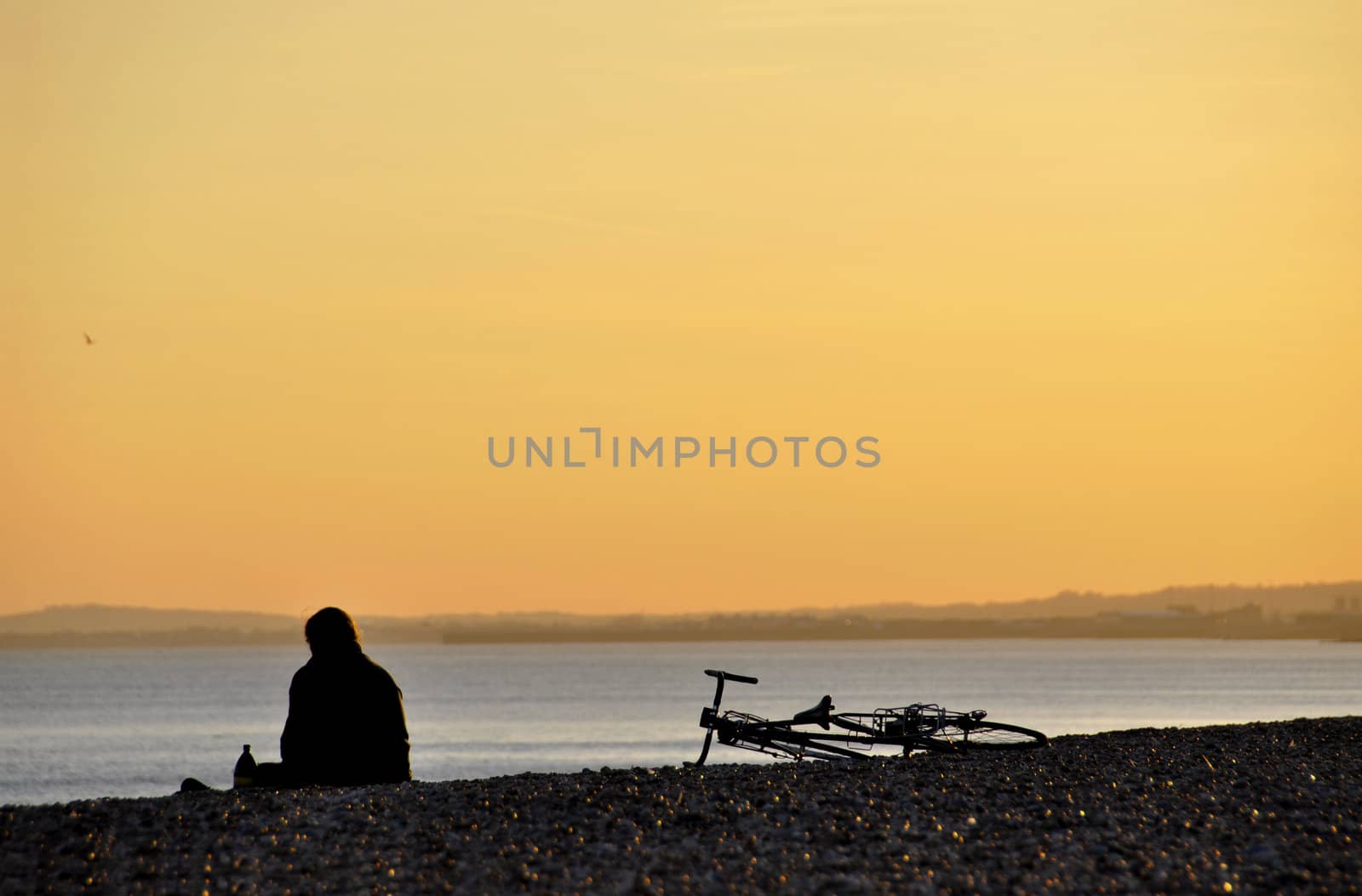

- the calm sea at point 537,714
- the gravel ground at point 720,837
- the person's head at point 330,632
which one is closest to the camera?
the gravel ground at point 720,837

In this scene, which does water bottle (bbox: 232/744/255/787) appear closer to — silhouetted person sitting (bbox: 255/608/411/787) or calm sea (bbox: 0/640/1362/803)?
silhouetted person sitting (bbox: 255/608/411/787)

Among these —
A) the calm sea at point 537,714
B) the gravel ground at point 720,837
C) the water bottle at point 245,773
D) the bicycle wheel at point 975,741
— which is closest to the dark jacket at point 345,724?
the water bottle at point 245,773

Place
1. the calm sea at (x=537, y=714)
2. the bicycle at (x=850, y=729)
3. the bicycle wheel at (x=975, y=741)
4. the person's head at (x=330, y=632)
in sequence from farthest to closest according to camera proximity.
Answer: the calm sea at (x=537, y=714)
the bicycle wheel at (x=975, y=741)
the bicycle at (x=850, y=729)
the person's head at (x=330, y=632)

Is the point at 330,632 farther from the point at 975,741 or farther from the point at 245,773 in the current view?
the point at 975,741

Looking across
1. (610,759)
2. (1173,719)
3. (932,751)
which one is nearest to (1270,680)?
(1173,719)

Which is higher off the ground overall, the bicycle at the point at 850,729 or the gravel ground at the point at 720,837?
the bicycle at the point at 850,729

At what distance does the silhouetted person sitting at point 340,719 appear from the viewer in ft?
42.5

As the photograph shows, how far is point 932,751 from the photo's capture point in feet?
56.8

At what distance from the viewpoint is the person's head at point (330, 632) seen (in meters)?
12.9

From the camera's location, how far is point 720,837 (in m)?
10.5

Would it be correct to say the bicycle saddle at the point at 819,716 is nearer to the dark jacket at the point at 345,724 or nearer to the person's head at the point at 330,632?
the dark jacket at the point at 345,724

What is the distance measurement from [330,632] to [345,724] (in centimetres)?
76

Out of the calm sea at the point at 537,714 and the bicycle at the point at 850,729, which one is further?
the calm sea at the point at 537,714

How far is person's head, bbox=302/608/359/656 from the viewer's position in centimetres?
1293
